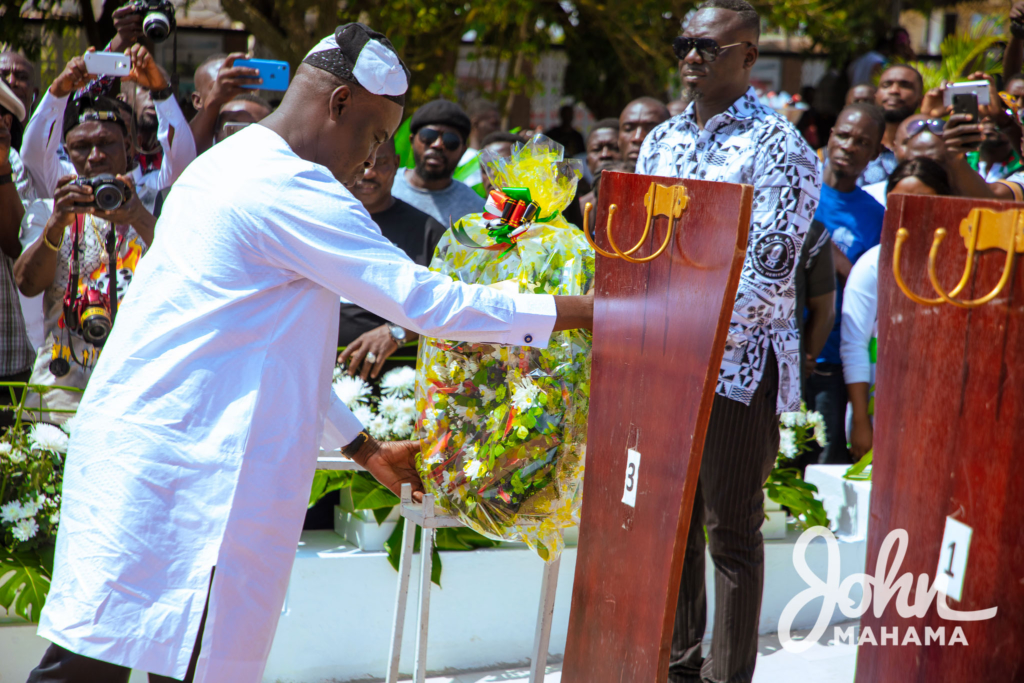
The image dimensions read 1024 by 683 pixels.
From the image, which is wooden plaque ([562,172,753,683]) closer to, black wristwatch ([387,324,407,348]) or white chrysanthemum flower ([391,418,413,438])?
white chrysanthemum flower ([391,418,413,438])

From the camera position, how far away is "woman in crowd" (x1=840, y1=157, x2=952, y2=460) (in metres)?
4.57

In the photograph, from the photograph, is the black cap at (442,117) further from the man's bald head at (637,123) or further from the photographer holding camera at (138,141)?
the photographer holding camera at (138,141)

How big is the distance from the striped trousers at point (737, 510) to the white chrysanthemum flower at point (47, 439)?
83.1 inches

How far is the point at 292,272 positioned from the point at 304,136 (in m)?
0.30

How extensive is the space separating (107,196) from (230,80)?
1110 mm

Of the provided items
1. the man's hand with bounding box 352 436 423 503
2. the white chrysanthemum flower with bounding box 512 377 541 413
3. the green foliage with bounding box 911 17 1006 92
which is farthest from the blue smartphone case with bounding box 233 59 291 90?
the green foliage with bounding box 911 17 1006 92

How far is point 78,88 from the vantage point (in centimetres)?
394

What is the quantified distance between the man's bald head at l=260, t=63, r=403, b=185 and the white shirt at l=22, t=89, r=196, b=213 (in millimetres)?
2105

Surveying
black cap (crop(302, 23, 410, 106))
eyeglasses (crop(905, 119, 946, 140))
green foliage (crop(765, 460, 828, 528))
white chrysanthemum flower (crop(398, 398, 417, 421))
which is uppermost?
eyeglasses (crop(905, 119, 946, 140))

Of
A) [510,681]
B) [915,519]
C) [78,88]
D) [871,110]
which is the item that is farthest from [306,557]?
[871,110]

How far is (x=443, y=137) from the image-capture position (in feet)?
15.6

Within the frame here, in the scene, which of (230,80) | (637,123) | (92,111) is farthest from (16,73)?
(637,123)

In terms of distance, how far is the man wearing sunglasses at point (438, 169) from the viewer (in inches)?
187

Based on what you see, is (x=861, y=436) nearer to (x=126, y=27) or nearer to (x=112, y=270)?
(x=112, y=270)
